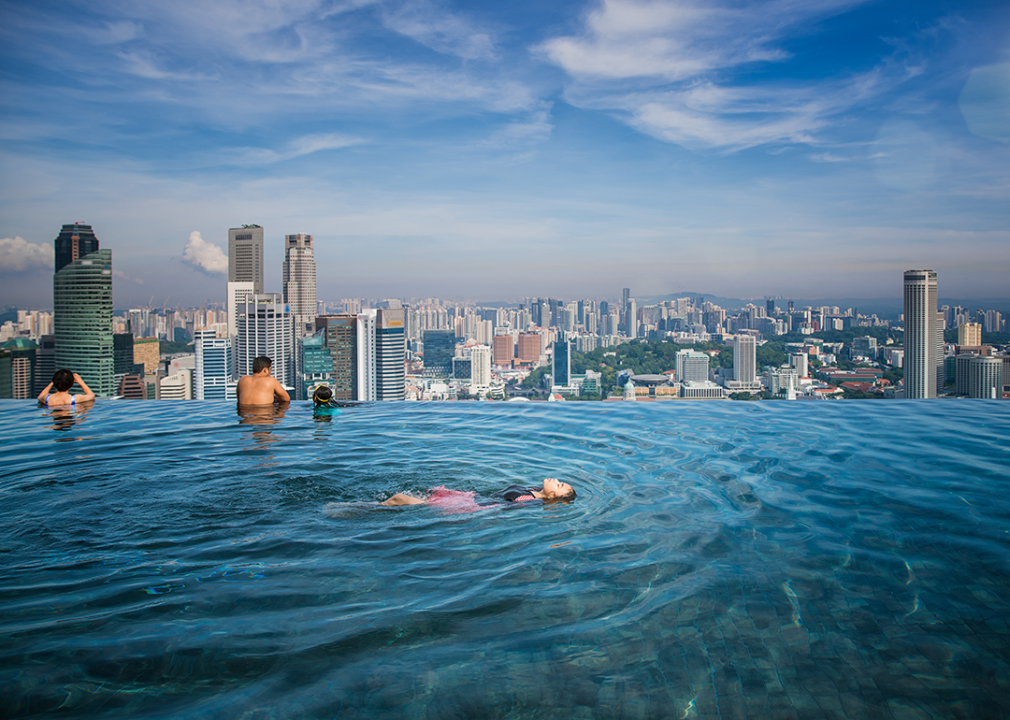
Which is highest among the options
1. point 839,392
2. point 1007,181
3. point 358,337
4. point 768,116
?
point 768,116

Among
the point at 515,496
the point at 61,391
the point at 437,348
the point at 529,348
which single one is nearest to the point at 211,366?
the point at 437,348

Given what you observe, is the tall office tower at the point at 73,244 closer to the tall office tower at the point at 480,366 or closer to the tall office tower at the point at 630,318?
the tall office tower at the point at 480,366

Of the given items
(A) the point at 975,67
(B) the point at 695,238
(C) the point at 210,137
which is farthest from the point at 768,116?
(C) the point at 210,137

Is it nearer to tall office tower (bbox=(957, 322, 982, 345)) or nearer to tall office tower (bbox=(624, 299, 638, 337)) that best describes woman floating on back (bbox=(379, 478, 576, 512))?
tall office tower (bbox=(957, 322, 982, 345))

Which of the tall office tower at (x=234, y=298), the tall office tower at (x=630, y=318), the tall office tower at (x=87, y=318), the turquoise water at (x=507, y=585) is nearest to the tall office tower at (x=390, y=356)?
the tall office tower at (x=234, y=298)

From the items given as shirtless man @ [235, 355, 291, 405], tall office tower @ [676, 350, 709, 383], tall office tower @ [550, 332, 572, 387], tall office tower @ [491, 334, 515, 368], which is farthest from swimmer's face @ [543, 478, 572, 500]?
tall office tower @ [491, 334, 515, 368]

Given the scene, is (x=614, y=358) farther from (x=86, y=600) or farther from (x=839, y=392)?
(x=86, y=600)

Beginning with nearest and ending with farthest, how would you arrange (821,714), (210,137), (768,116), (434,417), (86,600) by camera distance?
(821,714) → (86,600) → (434,417) → (768,116) → (210,137)
